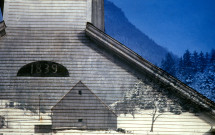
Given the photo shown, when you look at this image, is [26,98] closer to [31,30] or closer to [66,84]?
[66,84]

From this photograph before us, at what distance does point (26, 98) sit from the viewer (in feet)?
30.7

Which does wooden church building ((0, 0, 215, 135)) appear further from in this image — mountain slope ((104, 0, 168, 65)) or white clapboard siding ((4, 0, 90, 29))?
mountain slope ((104, 0, 168, 65))

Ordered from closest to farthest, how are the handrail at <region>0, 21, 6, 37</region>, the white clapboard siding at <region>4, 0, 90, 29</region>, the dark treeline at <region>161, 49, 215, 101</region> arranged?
the handrail at <region>0, 21, 6, 37</region>, the white clapboard siding at <region>4, 0, 90, 29</region>, the dark treeline at <region>161, 49, 215, 101</region>

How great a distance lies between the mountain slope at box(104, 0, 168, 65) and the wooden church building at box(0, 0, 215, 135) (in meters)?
123

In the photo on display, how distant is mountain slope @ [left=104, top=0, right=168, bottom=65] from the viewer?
445ft

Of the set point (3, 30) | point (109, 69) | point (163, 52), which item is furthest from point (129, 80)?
point (163, 52)

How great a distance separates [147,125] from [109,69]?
269 cm

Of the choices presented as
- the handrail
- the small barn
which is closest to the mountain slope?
the handrail

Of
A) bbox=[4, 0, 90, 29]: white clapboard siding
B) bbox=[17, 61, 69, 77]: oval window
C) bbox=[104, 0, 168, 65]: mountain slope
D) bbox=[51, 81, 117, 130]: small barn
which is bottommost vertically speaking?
bbox=[51, 81, 117, 130]: small barn

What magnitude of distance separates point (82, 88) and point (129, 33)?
153231 millimetres

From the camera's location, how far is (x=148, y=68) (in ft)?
30.9

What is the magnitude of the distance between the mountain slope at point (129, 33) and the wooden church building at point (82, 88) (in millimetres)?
122833

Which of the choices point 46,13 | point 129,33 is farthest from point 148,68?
point 129,33

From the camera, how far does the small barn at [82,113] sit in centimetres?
918
